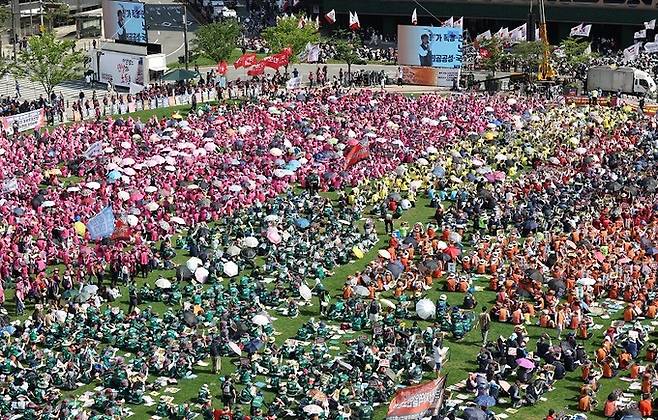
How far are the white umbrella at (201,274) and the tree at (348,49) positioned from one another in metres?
42.7

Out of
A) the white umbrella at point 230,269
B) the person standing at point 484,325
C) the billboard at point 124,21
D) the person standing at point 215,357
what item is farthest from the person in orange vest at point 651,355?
the billboard at point 124,21

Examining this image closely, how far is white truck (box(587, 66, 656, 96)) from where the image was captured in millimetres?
82000

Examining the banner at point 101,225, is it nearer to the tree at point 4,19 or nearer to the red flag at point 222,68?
the red flag at point 222,68

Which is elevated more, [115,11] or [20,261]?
[115,11]

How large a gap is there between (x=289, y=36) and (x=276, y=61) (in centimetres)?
560

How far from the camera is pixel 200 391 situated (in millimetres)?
36906

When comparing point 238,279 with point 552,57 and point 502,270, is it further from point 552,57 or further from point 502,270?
point 552,57

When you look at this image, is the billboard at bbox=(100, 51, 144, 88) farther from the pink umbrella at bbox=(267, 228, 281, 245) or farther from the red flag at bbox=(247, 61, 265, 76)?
the pink umbrella at bbox=(267, 228, 281, 245)

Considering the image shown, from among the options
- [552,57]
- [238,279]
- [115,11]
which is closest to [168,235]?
[238,279]

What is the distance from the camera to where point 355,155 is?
61.2 meters

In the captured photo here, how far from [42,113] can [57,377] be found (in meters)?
34.1

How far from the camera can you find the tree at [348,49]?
8862 cm

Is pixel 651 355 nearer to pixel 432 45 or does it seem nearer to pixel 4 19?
pixel 432 45

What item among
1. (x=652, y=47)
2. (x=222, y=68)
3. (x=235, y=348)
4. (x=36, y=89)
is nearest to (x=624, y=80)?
(x=652, y=47)
